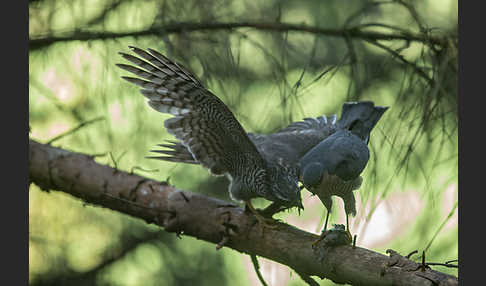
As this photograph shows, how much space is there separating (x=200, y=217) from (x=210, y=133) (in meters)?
0.21

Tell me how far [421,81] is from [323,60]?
0.28 m

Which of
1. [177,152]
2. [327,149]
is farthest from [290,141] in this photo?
[177,152]

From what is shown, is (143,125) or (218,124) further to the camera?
(143,125)

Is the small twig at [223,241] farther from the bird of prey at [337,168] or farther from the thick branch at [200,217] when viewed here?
the bird of prey at [337,168]

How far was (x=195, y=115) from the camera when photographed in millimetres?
1248

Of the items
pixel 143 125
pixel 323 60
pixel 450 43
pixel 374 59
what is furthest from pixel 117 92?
pixel 450 43

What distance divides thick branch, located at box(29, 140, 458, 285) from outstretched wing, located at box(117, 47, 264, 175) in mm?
116

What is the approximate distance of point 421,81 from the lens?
1.20 meters

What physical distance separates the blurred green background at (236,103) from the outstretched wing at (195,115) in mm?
60

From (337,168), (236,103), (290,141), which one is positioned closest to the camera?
(337,168)

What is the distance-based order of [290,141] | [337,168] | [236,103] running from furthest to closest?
[290,141] < [236,103] < [337,168]

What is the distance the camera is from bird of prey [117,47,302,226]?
46.0 inches

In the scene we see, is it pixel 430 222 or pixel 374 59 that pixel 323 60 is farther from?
pixel 430 222

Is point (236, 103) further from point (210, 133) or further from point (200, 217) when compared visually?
point (200, 217)
